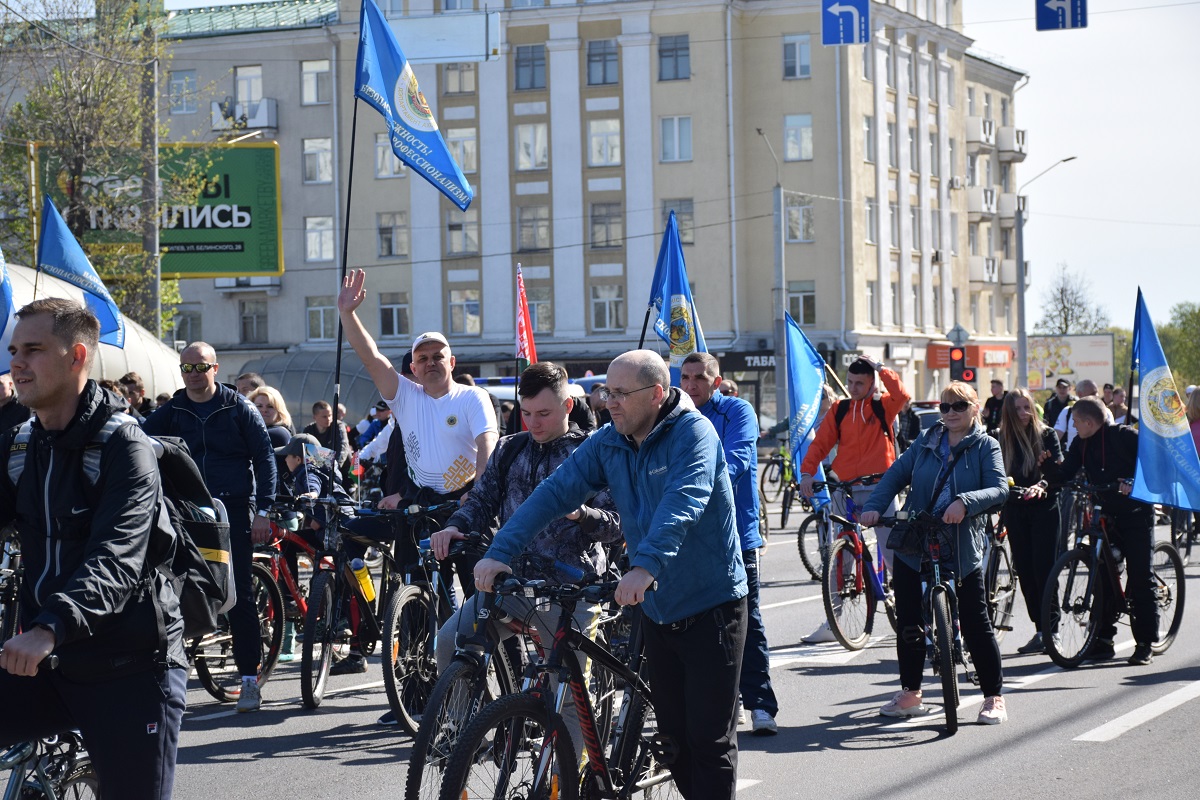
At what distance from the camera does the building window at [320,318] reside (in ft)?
177

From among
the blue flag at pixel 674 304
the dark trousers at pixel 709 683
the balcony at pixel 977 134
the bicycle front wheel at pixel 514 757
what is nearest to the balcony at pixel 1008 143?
the balcony at pixel 977 134

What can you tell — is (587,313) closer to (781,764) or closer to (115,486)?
(781,764)

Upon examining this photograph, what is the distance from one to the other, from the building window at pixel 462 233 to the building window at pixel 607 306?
4.51 metres

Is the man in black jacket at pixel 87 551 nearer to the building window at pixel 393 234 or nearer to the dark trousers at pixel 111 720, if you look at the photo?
the dark trousers at pixel 111 720

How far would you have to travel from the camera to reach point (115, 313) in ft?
56.7

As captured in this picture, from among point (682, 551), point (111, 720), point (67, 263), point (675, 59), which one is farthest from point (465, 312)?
point (111, 720)

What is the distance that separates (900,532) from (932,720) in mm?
1097

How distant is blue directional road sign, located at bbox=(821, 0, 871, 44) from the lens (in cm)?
2608

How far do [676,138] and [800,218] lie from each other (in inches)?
195

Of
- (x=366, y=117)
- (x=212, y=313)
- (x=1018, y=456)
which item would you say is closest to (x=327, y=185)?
(x=366, y=117)

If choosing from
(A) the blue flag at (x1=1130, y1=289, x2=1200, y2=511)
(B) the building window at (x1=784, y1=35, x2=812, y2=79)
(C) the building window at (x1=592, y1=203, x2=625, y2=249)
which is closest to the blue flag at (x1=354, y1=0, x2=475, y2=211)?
(A) the blue flag at (x1=1130, y1=289, x2=1200, y2=511)

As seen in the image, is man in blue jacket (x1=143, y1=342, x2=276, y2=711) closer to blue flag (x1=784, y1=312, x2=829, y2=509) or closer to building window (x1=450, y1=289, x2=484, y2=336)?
blue flag (x1=784, y1=312, x2=829, y2=509)

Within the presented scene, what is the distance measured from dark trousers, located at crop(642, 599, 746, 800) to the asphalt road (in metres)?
1.49

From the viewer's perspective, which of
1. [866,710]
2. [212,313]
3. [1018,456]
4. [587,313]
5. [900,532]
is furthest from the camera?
[212,313]
